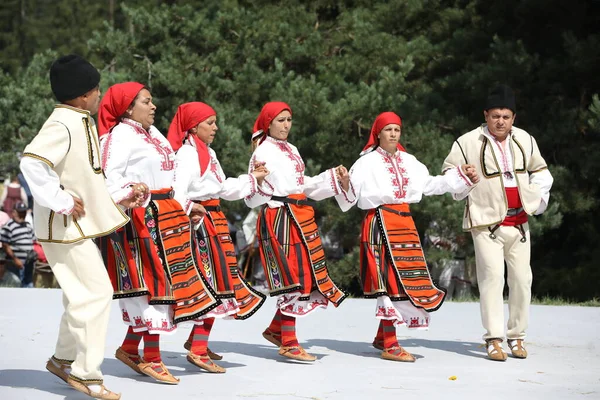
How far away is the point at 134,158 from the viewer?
19.3 ft

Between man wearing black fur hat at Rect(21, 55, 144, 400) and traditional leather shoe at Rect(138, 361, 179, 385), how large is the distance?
618 mm

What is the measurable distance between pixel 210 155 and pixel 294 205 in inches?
25.3

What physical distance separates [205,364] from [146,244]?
2.84 ft

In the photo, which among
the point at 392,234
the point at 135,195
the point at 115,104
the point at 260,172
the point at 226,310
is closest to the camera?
the point at 135,195

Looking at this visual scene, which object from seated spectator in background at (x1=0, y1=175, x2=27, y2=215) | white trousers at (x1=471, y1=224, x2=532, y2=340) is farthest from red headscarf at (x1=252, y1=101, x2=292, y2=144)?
seated spectator in background at (x1=0, y1=175, x2=27, y2=215)

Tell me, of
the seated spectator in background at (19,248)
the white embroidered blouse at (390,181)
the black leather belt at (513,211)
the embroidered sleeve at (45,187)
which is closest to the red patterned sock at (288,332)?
the white embroidered blouse at (390,181)

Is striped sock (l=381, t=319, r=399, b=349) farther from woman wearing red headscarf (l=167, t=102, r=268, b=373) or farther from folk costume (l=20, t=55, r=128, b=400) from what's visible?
folk costume (l=20, t=55, r=128, b=400)

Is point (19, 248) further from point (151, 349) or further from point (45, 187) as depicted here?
point (45, 187)

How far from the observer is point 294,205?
7020 millimetres

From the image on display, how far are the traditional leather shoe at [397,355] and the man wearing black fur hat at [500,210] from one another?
0.56m

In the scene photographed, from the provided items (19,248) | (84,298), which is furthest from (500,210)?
(19,248)

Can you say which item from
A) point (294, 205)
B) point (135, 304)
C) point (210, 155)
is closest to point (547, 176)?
point (294, 205)

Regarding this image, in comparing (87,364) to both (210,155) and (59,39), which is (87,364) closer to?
(210,155)

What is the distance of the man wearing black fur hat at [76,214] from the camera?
5.14 metres
